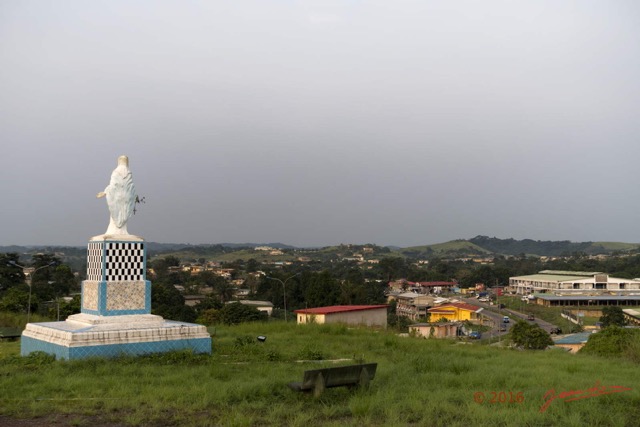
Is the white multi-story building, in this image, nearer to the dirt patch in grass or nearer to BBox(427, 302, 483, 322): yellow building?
BBox(427, 302, 483, 322): yellow building

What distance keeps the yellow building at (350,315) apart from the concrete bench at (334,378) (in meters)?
13.7

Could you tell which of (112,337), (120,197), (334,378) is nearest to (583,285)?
(120,197)

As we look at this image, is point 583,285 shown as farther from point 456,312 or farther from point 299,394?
point 299,394

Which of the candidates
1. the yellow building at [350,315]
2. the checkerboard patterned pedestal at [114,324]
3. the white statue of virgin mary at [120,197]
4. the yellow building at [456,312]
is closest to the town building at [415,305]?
the yellow building at [456,312]

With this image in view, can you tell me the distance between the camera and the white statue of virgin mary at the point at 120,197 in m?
13.9

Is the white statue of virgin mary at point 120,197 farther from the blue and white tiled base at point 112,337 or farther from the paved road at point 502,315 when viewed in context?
the paved road at point 502,315

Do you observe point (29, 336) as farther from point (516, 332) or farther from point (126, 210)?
point (516, 332)

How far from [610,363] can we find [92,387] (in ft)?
30.2

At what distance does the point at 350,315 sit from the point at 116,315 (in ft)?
42.3

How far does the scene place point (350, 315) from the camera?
24.4 meters

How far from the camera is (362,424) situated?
6.90 metres

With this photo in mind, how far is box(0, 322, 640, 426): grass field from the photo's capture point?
7.10 m

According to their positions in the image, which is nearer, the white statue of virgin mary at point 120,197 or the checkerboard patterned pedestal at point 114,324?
the checkerboard patterned pedestal at point 114,324

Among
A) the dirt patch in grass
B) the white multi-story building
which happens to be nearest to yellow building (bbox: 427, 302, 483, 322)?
the white multi-story building
